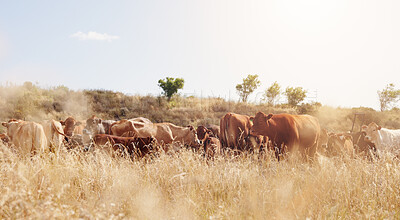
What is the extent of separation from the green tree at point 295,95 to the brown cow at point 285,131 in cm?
2833

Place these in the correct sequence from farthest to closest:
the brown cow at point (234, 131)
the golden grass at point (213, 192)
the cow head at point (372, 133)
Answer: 1. the cow head at point (372, 133)
2. the brown cow at point (234, 131)
3. the golden grass at point (213, 192)

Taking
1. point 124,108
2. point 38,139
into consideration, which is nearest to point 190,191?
point 38,139

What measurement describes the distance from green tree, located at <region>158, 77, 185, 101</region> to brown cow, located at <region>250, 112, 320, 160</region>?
24698 mm

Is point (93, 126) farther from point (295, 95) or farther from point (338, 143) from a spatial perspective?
point (295, 95)

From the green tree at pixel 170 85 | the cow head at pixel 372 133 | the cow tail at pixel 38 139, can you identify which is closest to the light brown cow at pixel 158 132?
the cow tail at pixel 38 139

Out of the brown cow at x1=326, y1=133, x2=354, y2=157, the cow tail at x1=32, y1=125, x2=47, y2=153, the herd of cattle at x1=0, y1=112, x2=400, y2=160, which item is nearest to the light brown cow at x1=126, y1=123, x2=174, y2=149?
the herd of cattle at x1=0, y1=112, x2=400, y2=160

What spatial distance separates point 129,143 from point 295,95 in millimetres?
32984

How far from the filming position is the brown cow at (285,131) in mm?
8281

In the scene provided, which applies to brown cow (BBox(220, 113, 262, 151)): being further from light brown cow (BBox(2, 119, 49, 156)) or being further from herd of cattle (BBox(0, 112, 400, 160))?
light brown cow (BBox(2, 119, 49, 156))

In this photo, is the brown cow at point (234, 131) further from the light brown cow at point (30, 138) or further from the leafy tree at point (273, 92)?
the leafy tree at point (273, 92)

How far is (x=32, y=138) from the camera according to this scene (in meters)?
8.32

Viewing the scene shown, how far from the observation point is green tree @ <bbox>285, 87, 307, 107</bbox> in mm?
36844

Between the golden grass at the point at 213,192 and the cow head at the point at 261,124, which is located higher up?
the cow head at the point at 261,124

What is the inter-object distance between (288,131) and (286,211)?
468 centimetres
